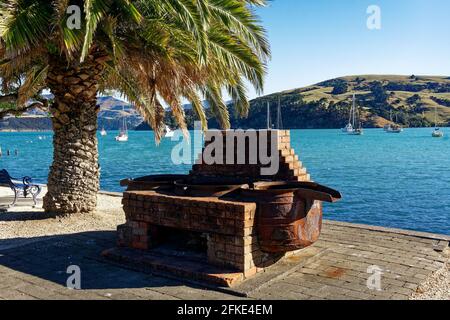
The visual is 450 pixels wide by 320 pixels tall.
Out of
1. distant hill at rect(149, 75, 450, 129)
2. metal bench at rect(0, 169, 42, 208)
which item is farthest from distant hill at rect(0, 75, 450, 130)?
metal bench at rect(0, 169, 42, 208)

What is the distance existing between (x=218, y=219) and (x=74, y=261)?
8.18 feet

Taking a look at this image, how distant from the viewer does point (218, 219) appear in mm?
5762

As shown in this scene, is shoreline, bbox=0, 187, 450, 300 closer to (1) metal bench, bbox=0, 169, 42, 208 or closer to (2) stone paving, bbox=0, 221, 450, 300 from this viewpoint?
(2) stone paving, bbox=0, 221, 450, 300

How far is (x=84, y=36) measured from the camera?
7.80 metres

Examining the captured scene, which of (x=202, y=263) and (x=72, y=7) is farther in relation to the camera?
(x=72, y=7)

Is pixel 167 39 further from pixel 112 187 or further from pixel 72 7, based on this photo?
pixel 112 187

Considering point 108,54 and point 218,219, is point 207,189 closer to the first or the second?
point 218,219

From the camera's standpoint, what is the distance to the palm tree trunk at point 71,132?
964 cm

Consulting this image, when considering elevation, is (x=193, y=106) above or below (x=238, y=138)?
above

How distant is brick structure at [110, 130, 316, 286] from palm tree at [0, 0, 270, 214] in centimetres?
191

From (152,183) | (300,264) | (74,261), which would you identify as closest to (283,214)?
(300,264)
